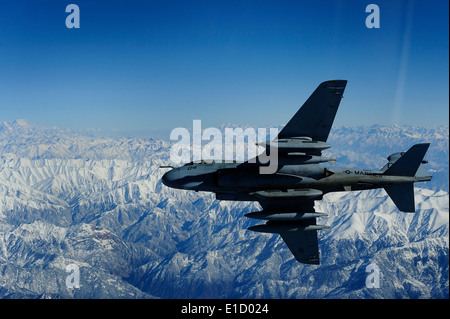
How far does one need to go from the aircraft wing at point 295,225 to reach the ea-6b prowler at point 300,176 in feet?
0.31

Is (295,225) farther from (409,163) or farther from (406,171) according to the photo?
(409,163)

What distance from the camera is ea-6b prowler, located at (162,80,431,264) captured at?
27.0 meters

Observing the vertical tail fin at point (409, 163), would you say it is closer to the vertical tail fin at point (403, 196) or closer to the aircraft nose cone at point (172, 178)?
the vertical tail fin at point (403, 196)

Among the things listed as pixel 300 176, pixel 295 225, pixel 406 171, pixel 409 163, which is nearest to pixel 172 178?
pixel 300 176

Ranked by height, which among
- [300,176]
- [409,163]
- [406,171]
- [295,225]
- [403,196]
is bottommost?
[295,225]

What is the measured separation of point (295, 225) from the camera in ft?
105

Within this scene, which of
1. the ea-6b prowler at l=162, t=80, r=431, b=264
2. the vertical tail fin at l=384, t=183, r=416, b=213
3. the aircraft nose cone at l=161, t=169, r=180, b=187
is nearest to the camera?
the ea-6b prowler at l=162, t=80, r=431, b=264

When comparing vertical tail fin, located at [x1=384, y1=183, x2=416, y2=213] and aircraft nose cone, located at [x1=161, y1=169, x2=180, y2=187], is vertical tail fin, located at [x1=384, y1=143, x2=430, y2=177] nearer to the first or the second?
vertical tail fin, located at [x1=384, y1=183, x2=416, y2=213]

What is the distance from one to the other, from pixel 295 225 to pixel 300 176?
5.99m

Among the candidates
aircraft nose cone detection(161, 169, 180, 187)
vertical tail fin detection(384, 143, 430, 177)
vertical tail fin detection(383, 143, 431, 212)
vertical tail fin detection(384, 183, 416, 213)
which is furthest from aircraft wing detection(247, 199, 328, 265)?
vertical tail fin detection(384, 143, 430, 177)

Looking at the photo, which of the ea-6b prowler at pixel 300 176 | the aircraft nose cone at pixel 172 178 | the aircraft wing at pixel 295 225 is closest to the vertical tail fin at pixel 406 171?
the ea-6b prowler at pixel 300 176

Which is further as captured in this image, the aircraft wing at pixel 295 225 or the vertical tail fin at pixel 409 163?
the aircraft wing at pixel 295 225

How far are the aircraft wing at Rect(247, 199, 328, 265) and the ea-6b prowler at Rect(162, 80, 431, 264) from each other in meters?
0.09

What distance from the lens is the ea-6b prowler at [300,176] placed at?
27.0 m
